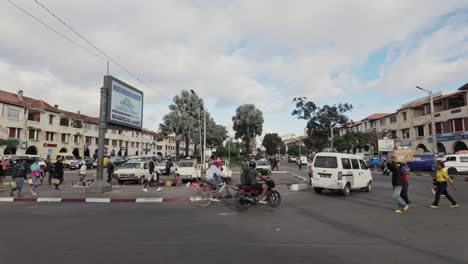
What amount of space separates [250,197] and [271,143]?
334 ft

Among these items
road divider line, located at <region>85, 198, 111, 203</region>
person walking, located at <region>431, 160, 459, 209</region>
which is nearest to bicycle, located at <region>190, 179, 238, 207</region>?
road divider line, located at <region>85, 198, 111, 203</region>

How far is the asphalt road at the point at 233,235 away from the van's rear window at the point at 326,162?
293 centimetres

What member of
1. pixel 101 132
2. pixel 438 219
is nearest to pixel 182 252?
pixel 438 219

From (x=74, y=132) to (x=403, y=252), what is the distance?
60468mm

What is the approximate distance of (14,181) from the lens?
13.2 meters

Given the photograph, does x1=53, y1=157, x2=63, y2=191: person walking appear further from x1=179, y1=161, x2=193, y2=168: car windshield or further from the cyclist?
the cyclist

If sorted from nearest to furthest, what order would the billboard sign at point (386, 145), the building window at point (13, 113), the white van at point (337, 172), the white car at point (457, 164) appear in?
the white van at point (337, 172)
the white car at point (457, 164)
the building window at point (13, 113)
the billboard sign at point (386, 145)

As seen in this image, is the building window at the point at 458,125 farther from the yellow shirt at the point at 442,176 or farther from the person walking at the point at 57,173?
the person walking at the point at 57,173

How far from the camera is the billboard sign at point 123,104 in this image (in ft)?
50.0

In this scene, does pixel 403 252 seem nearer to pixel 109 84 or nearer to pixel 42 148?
pixel 109 84

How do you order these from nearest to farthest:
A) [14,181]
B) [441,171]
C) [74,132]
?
[441,171] < [14,181] < [74,132]

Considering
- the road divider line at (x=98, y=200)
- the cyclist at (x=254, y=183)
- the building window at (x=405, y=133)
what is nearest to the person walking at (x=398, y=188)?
the cyclist at (x=254, y=183)

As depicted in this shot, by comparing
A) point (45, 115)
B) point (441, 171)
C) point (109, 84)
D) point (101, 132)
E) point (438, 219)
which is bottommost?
point (438, 219)

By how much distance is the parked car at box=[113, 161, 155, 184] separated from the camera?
1917 centimetres
